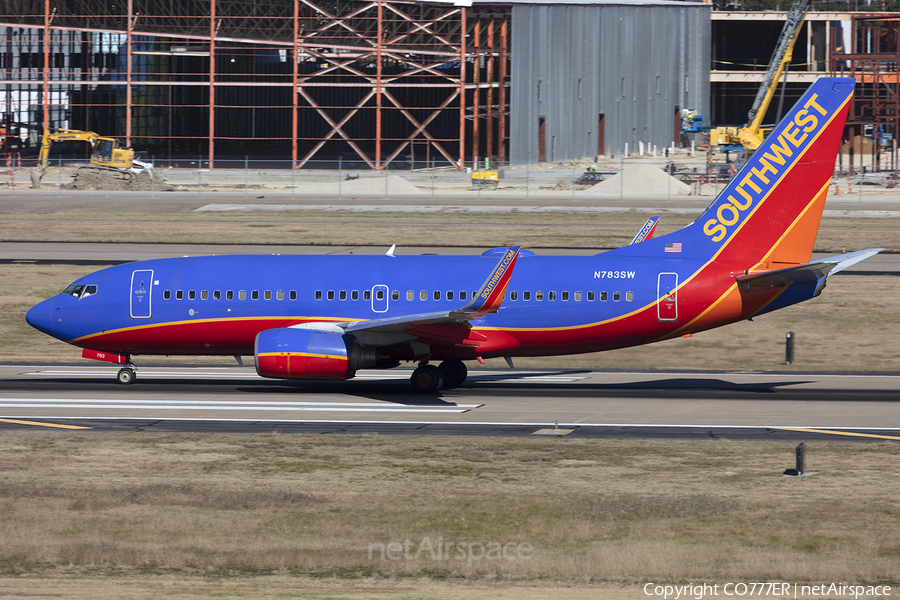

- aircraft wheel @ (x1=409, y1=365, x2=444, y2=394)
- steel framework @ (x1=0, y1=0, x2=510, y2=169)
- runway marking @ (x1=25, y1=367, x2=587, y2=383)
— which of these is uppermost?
steel framework @ (x1=0, y1=0, x2=510, y2=169)

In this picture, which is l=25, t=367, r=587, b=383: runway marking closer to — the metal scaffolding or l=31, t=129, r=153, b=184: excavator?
the metal scaffolding

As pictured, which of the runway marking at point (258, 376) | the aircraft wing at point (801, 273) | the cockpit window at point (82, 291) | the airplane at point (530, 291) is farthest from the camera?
the runway marking at point (258, 376)

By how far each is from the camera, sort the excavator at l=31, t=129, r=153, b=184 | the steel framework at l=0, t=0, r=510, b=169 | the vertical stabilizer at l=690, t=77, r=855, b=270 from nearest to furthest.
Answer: the vertical stabilizer at l=690, t=77, r=855, b=270, the excavator at l=31, t=129, r=153, b=184, the steel framework at l=0, t=0, r=510, b=169

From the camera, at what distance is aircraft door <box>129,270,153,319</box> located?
32500 mm

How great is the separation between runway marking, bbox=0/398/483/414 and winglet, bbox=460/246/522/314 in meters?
3.03

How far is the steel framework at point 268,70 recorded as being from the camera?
10769 centimetres

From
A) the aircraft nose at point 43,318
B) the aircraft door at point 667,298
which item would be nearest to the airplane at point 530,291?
the aircraft door at point 667,298

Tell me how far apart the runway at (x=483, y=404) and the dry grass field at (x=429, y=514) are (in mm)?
1768

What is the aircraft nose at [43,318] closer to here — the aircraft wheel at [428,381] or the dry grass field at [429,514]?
the dry grass field at [429,514]

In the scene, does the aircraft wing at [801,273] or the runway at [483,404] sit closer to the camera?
the runway at [483,404]

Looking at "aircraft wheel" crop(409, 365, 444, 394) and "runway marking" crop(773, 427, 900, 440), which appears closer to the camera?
"runway marking" crop(773, 427, 900, 440)

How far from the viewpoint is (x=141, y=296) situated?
107ft

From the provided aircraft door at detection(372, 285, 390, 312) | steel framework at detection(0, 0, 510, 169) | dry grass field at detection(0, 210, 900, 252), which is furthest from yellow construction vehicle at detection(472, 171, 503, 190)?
aircraft door at detection(372, 285, 390, 312)

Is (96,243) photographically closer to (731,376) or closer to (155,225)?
(155,225)
